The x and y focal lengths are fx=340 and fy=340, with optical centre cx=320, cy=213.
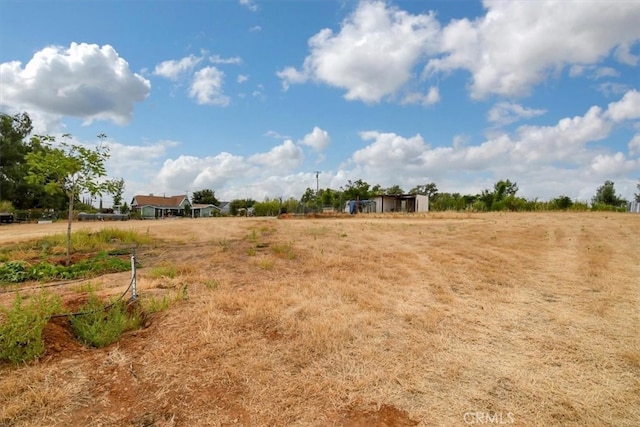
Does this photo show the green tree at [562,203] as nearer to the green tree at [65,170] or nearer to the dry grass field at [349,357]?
the dry grass field at [349,357]

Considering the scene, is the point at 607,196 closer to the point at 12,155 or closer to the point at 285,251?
the point at 285,251

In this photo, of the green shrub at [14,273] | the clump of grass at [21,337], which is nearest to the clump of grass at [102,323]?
the clump of grass at [21,337]

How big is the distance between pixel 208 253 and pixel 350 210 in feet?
90.2

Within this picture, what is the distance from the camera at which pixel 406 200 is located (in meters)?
34.5

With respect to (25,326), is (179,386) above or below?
below

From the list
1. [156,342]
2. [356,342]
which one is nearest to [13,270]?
[156,342]

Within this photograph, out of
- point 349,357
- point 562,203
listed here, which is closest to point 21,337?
point 349,357

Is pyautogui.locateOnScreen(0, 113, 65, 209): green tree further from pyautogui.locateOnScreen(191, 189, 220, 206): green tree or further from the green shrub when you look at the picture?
pyautogui.locateOnScreen(191, 189, 220, 206): green tree

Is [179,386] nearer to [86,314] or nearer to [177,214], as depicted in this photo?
[86,314]

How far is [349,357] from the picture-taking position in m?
2.62

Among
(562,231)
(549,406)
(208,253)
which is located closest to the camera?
(549,406)

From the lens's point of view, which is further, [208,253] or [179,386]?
[208,253]
